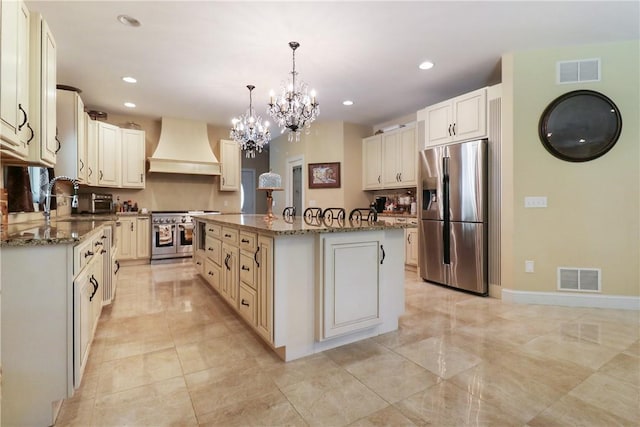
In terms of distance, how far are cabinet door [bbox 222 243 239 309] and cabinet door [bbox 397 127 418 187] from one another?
3425mm

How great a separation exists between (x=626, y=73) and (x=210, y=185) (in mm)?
6301

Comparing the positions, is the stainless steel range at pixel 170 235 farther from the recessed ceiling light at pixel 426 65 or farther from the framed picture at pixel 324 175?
the recessed ceiling light at pixel 426 65

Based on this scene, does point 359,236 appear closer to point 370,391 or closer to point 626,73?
point 370,391

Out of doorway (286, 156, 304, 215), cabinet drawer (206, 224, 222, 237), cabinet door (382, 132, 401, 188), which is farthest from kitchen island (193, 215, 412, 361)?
doorway (286, 156, 304, 215)

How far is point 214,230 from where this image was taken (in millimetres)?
3268

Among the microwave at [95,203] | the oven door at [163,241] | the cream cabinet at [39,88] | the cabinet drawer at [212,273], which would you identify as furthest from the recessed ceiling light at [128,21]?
the oven door at [163,241]

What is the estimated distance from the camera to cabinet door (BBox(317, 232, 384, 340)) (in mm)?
2082

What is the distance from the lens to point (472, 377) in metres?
1.84

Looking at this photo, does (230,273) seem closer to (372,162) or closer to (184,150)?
(184,150)

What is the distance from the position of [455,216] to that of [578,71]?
74.3 inches

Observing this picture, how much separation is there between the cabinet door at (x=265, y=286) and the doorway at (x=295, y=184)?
4441 mm

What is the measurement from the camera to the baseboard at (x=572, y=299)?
10.0ft

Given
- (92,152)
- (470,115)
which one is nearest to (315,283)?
(470,115)

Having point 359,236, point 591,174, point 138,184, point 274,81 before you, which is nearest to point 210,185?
point 138,184
